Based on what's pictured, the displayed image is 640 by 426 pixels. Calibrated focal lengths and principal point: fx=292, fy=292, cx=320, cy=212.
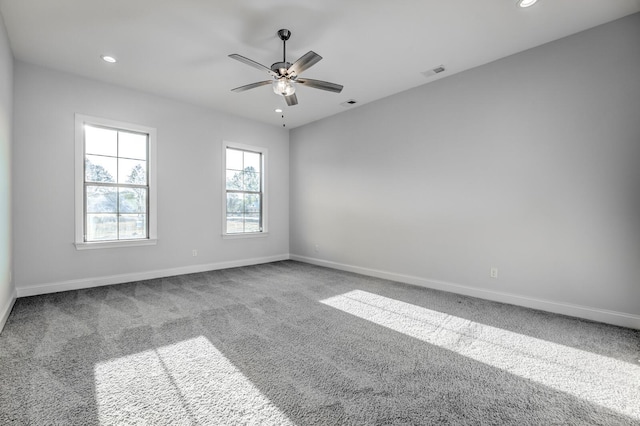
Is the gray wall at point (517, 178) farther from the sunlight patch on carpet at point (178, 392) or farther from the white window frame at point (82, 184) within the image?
the white window frame at point (82, 184)

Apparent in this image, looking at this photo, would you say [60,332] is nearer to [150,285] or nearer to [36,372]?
[36,372]

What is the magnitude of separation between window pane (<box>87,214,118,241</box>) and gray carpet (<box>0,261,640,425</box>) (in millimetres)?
953

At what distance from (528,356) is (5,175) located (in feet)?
17.1

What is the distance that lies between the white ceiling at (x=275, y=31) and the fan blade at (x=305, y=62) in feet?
1.37

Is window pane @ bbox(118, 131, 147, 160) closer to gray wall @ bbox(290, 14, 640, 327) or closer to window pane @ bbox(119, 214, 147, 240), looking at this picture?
window pane @ bbox(119, 214, 147, 240)

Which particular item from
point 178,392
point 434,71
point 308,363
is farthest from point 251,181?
point 178,392

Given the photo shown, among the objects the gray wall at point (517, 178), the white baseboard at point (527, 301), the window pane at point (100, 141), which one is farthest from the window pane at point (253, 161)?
the white baseboard at point (527, 301)

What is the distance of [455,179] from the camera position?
13.4ft

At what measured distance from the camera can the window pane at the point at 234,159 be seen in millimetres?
5777

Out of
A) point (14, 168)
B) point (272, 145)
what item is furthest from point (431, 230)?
point (14, 168)

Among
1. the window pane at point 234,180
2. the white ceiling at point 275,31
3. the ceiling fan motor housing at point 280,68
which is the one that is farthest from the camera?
the window pane at point 234,180

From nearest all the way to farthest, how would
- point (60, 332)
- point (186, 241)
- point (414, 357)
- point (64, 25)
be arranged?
point (414, 357)
point (60, 332)
point (64, 25)
point (186, 241)

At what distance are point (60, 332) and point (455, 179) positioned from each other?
15.7 ft

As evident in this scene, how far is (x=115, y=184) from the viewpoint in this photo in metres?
4.44
